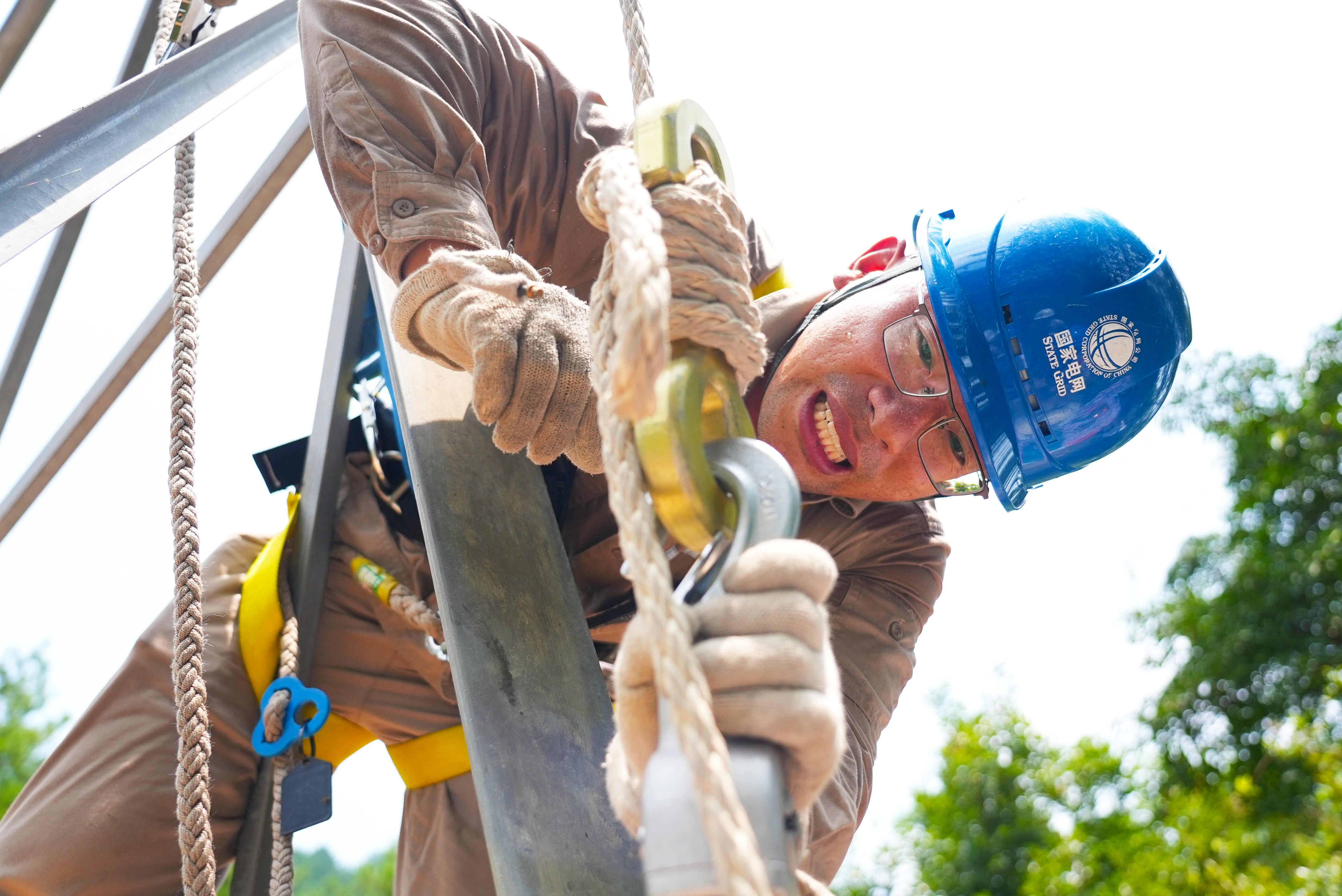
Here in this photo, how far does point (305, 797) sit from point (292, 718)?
0.48 ft

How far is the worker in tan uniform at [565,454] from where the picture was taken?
1.83 metres

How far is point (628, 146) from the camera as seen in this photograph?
110 centimetres

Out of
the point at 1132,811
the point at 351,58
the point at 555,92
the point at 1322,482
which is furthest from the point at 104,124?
the point at 1132,811

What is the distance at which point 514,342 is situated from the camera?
4.56ft

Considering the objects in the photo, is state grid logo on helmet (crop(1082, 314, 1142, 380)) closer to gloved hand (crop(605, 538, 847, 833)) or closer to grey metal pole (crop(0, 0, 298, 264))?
gloved hand (crop(605, 538, 847, 833))

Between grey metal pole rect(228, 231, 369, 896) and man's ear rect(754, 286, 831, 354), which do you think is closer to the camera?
grey metal pole rect(228, 231, 369, 896)

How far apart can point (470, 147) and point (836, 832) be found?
1459 mm

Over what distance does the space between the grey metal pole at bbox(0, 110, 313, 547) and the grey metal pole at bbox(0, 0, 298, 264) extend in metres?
0.45

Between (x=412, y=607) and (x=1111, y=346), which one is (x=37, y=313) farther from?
(x=1111, y=346)

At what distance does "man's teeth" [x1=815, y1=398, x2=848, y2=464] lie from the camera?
2316mm

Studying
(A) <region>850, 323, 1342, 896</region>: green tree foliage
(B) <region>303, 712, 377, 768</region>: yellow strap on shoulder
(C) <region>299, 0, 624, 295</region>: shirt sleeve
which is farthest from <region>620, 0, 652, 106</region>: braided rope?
(A) <region>850, 323, 1342, 896</region>: green tree foliage

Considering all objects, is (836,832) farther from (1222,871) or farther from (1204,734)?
(1204,734)

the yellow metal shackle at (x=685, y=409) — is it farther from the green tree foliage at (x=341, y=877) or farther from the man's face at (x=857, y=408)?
the green tree foliage at (x=341, y=877)

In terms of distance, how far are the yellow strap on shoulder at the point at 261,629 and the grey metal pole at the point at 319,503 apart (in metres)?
0.05
